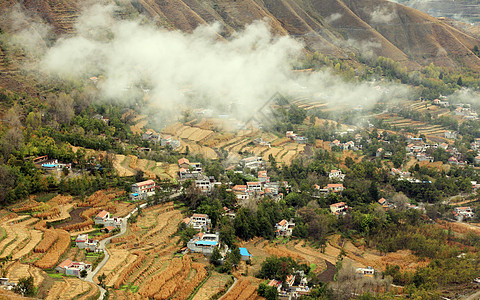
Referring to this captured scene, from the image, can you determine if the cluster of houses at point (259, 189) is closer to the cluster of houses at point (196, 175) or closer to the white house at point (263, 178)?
the white house at point (263, 178)

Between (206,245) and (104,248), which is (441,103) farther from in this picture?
(104,248)

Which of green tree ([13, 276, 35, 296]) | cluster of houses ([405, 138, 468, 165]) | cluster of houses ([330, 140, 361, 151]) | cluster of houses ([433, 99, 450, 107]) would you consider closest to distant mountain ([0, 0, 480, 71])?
cluster of houses ([433, 99, 450, 107])

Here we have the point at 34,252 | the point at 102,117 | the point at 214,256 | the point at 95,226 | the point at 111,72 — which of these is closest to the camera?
the point at 34,252

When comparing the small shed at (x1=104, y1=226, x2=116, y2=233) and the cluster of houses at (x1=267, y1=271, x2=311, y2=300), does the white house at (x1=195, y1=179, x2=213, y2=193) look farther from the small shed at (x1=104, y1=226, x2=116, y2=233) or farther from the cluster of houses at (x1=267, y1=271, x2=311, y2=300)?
the cluster of houses at (x1=267, y1=271, x2=311, y2=300)

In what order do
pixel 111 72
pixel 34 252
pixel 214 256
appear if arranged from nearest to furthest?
1. pixel 34 252
2. pixel 214 256
3. pixel 111 72

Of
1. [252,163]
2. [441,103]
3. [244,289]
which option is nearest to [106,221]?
[244,289]

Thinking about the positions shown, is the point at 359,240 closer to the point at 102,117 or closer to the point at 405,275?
the point at 405,275

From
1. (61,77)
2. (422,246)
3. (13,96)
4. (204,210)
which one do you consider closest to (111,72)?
(61,77)
